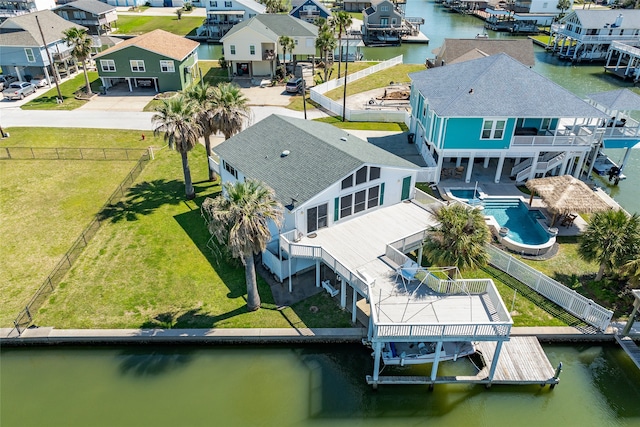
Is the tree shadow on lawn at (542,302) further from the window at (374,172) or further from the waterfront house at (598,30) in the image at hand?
the waterfront house at (598,30)

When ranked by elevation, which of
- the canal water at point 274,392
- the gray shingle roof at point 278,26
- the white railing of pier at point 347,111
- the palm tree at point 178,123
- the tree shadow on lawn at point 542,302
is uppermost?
the gray shingle roof at point 278,26

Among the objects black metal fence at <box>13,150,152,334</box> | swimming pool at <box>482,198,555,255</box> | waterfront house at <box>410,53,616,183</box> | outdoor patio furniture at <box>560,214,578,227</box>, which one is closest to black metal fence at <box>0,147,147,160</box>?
black metal fence at <box>13,150,152,334</box>

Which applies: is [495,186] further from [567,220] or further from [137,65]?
[137,65]

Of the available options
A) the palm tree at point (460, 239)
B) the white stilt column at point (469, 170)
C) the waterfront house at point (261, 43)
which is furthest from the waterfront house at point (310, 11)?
the palm tree at point (460, 239)

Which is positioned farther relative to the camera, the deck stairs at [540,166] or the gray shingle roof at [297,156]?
the deck stairs at [540,166]

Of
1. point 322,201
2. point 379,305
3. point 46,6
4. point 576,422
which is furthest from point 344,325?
point 46,6
